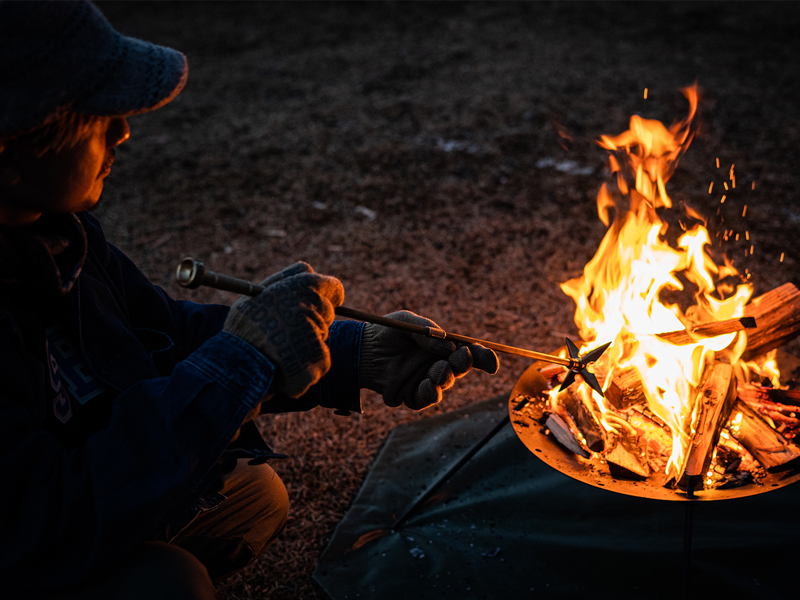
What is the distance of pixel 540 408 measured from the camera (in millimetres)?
2162

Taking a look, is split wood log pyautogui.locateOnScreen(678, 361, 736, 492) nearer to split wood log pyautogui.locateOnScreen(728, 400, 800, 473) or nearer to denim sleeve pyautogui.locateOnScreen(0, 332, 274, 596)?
split wood log pyautogui.locateOnScreen(728, 400, 800, 473)

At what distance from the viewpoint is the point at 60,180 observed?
1298 millimetres

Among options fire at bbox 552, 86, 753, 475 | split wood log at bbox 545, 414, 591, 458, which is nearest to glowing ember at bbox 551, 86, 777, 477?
fire at bbox 552, 86, 753, 475

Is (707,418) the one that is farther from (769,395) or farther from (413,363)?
(413,363)

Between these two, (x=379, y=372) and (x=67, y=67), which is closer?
(x=67, y=67)

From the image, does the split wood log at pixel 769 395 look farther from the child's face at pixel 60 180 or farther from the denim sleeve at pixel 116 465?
the child's face at pixel 60 180

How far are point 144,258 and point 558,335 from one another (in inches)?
131

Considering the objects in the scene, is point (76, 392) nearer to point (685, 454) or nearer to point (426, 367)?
point (426, 367)

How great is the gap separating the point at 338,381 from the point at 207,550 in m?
0.66

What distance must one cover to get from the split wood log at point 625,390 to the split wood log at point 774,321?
47 cm

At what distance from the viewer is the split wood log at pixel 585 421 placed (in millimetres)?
1963

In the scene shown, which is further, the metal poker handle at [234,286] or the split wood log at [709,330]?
the split wood log at [709,330]

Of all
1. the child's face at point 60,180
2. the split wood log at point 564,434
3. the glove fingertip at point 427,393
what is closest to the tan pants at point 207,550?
the glove fingertip at point 427,393

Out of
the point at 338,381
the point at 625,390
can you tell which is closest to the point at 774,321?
the point at 625,390
